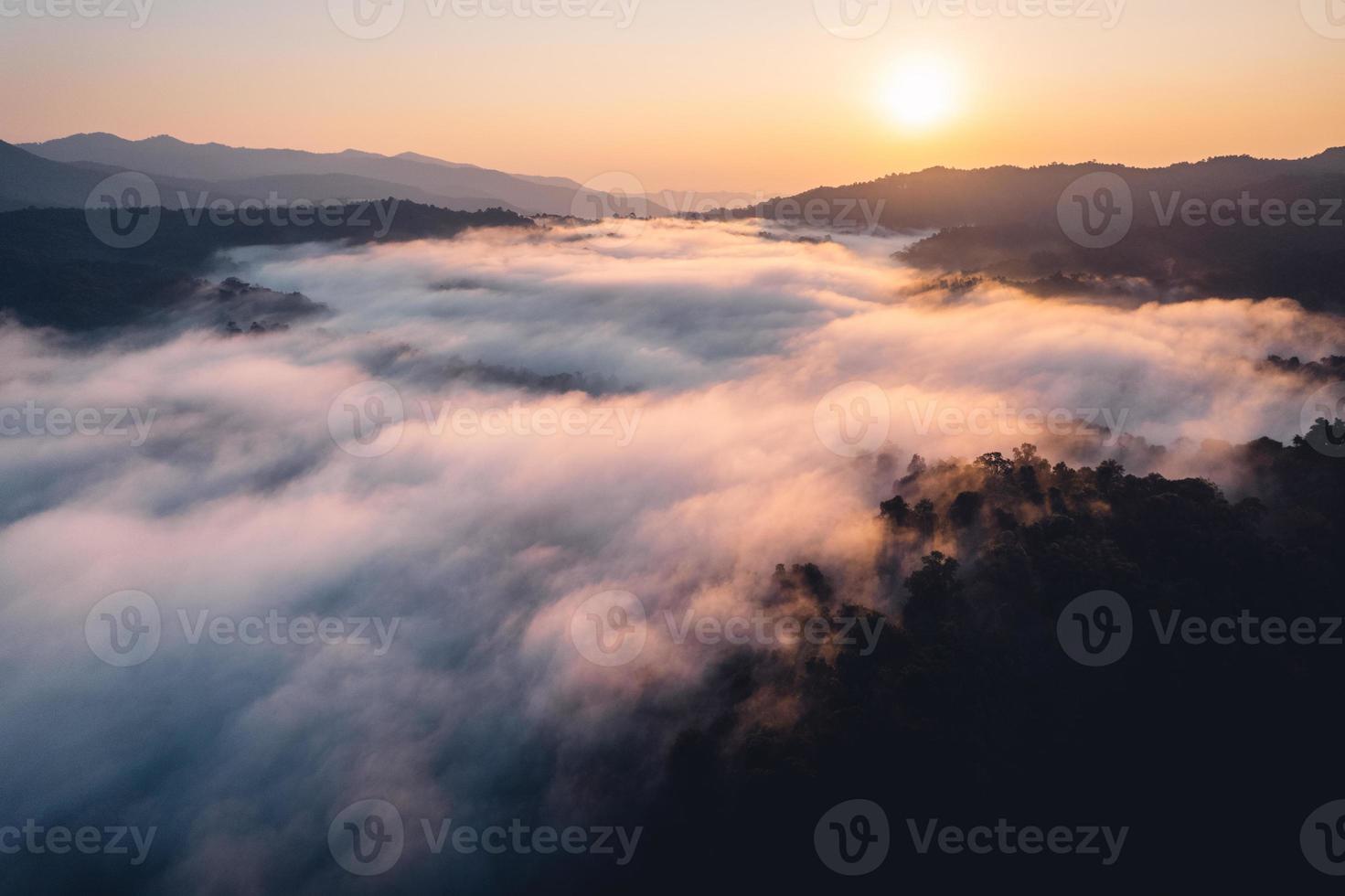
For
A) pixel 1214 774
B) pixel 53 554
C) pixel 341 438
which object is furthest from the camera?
pixel 341 438

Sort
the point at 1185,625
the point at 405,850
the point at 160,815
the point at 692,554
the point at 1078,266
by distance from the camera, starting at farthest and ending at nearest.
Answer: the point at 1078,266, the point at 692,554, the point at 160,815, the point at 405,850, the point at 1185,625

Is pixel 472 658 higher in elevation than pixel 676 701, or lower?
lower

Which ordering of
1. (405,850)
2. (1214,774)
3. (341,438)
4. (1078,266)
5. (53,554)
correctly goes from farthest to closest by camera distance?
(1078,266), (341,438), (53,554), (405,850), (1214,774)

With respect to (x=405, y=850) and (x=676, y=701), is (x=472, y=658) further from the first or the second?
(x=676, y=701)

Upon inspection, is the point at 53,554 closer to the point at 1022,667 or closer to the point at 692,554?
the point at 692,554

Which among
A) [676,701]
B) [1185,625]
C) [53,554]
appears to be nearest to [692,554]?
[676,701]

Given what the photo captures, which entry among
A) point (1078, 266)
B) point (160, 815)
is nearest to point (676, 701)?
point (160, 815)

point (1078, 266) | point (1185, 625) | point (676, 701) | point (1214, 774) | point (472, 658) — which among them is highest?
point (1078, 266)

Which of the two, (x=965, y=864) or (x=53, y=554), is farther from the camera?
(x=53, y=554)

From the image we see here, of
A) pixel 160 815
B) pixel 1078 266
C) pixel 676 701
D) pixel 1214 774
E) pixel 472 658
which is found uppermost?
pixel 1078 266
